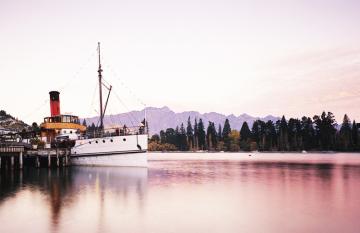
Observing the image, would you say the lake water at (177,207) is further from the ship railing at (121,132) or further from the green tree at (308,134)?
the green tree at (308,134)

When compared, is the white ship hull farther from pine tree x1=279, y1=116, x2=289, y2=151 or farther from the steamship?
pine tree x1=279, y1=116, x2=289, y2=151

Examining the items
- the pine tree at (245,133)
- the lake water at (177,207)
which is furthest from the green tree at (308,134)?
the lake water at (177,207)

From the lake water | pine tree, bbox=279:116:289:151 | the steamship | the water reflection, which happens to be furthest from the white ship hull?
pine tree, bbox=279:116:289:151

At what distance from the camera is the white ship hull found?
2037 inches

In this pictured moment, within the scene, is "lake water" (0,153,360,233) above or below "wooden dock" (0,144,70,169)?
below

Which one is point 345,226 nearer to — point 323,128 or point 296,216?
point 296,216

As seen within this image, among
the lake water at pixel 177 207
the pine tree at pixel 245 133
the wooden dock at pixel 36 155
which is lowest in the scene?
the lake water at pixel 177 207

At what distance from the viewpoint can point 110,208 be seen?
24.4 meters

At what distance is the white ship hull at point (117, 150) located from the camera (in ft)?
170

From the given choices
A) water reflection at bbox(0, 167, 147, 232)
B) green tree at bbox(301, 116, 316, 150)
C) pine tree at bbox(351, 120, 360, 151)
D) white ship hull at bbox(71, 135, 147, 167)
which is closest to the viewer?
water reflection at bbox(0, 167, 147, 232)

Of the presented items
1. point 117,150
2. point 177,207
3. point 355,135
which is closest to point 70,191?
point 177,207

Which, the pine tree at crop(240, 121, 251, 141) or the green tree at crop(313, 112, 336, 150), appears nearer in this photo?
the green tree at crop(313, 112, 336, 150)

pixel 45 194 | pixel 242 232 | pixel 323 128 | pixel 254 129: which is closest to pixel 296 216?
pixel 242 232

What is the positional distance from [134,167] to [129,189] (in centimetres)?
2078
